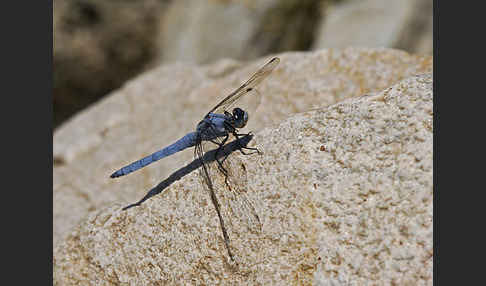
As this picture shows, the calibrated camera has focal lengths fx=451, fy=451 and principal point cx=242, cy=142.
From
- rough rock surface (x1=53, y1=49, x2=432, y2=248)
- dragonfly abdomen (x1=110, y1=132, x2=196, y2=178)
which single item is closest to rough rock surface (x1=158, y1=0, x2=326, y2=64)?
rough rock surface (x1=53, y1=49, x2=432, y2=248)

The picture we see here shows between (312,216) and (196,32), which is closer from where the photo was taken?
(312,216)

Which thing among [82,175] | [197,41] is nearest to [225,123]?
[82,175]

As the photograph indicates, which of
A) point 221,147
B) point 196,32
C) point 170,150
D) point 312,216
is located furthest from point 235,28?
point 312,216

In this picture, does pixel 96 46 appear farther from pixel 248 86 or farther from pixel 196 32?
pixel 248 86

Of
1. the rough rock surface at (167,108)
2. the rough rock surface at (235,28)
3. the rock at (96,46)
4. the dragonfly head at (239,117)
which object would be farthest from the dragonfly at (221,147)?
the rock at (96,46)

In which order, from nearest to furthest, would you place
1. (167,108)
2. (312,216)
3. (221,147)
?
(312,216)
(221,147)
(167,108)

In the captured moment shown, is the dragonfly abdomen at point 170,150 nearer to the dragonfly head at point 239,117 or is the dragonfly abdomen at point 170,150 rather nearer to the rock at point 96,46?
the dragonfly head at point 239,117

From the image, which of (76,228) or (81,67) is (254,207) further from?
(81,67)
